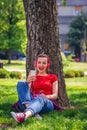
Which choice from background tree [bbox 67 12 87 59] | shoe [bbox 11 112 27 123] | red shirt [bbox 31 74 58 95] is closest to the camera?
shoe [bbox 11 112 27 123]

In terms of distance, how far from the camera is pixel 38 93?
6883 mm

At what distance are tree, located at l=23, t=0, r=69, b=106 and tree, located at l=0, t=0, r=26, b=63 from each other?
32254 millimetres

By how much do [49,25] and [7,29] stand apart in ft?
110

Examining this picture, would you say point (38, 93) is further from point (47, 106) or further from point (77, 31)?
point (77, 31)

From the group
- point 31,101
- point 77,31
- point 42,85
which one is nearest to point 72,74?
point 42,85

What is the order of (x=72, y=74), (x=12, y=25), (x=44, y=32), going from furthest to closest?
1. (x=12, y=25)
2. (x=72, y=74)
3. (x=44, y=32)

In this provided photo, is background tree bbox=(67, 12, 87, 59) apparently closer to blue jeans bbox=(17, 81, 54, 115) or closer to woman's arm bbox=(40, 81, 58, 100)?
woman's arm bbox=(40, 81, 58, 100)

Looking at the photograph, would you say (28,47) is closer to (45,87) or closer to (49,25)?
(49,25)

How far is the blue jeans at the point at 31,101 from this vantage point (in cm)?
623

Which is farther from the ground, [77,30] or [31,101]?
[31,101]

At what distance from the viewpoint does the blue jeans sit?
623 cm

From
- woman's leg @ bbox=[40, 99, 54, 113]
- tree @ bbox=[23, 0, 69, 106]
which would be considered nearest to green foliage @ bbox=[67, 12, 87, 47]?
tree @ bbox=[23, 0, 69, 106]

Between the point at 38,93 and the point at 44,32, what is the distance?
136 centimetres

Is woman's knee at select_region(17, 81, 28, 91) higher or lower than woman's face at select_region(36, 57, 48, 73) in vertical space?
lower
